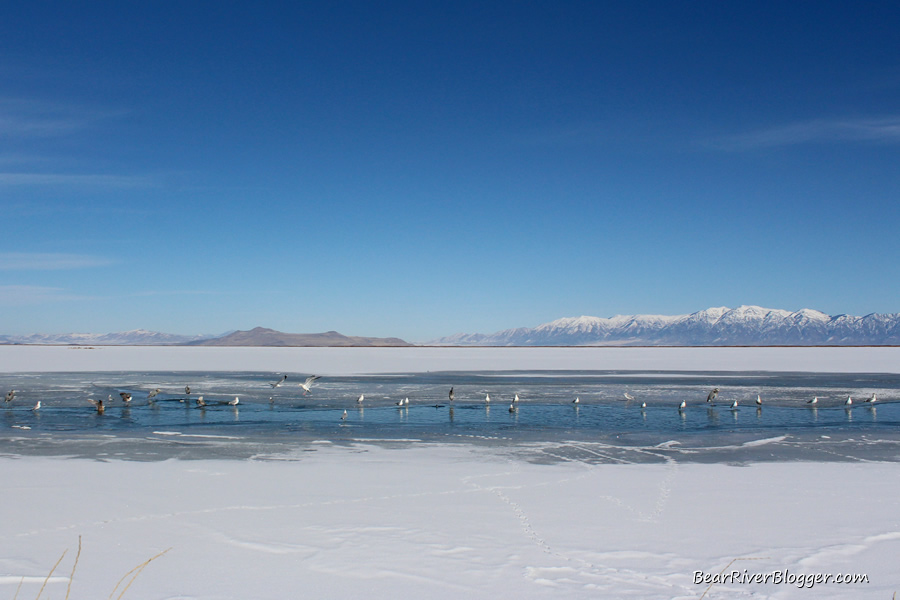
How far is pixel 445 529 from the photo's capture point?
6910 millimetres

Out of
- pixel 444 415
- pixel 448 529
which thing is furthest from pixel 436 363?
pixel 448 529

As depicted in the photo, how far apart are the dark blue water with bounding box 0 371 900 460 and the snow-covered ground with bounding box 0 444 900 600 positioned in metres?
3.13

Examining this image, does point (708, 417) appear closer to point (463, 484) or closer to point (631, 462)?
point (631, 462)

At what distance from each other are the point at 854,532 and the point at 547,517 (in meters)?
3.14

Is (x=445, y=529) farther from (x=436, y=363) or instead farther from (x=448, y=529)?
(x=436, y=363)

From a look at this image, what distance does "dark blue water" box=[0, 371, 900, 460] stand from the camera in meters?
13.9

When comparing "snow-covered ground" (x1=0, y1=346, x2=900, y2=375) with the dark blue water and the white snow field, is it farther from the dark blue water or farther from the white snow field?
the white snow field

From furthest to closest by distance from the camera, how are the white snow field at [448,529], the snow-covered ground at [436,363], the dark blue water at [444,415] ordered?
the snow-covered ground at [436,363]
the dark blue water at [444,415]
the white snow field at [448,529]

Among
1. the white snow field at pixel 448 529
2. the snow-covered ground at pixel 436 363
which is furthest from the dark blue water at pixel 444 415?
the snow-covered ground at pixel 436 363

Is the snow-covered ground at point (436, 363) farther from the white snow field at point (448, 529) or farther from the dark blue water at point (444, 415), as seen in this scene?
the white snow field at point (448, 529)

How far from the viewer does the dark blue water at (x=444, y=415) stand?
549 inches

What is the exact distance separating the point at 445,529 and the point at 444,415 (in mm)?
11337

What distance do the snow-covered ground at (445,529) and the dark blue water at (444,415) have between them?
10.3 ft

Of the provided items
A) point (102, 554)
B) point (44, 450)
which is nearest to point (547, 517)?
point (102, 554)
